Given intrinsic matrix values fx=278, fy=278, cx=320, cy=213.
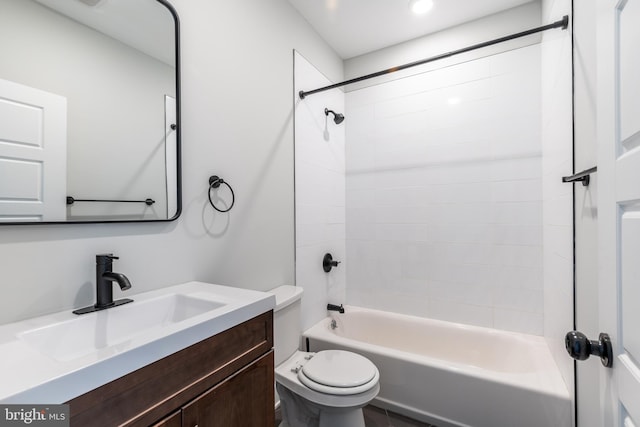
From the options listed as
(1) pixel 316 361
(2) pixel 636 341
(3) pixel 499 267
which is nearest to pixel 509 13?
(3) pixel 499 267

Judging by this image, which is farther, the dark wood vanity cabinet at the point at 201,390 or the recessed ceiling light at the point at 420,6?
the recessed ceiling light at the point at 420,6

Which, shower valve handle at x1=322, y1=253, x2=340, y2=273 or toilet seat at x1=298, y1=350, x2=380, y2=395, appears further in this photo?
shower valve handle at x1=322, y1=253, x2=340, y2=273

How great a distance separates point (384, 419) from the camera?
177 cm

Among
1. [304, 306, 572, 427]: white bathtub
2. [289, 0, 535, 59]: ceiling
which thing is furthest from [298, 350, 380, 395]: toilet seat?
[289, 0, 535, 59]: ceiling

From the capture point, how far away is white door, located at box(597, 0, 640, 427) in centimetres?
55

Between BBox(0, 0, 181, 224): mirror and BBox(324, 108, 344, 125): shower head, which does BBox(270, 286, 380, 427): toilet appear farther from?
BBox(324, 108, 344, 125): shower head

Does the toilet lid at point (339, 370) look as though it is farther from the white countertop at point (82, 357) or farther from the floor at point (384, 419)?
the white countertop at point (82, 357)

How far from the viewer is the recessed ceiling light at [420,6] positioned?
1.95 metres

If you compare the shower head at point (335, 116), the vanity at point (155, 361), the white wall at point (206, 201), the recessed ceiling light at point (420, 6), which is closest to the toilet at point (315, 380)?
the white wall at point (206, 201)

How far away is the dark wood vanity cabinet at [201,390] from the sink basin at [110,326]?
10 centimetres

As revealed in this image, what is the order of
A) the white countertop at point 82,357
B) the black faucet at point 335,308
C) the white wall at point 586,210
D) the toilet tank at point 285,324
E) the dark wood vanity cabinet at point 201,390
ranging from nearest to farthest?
1. the white countertop at point 82,357
2. the dark wood vanity cabinet at point 201,390
3. the white wall at point 586,210
4. the toilet tank at point 285,324
5. the black faucet at point 335,308

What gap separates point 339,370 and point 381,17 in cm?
244

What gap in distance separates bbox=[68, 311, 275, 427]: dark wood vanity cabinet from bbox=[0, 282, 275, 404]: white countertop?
0.09ft

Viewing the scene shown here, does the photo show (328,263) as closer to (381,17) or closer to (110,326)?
(110,326)
